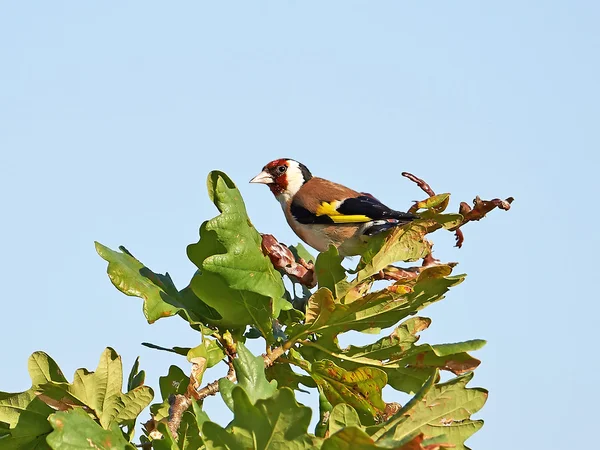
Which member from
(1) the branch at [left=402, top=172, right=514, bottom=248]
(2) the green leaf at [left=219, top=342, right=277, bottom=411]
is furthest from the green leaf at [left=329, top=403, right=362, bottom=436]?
(1) the branch at [left=402, top=172, right=514, bottom=248]

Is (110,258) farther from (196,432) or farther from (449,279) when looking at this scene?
(449,279)

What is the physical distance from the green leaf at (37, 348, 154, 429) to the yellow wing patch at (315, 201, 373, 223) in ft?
12.6

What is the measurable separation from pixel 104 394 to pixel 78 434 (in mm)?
352

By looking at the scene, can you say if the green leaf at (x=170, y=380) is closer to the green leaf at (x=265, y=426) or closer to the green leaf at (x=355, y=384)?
the green leaf at (x=355, y=384)

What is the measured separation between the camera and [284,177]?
28.1 ft

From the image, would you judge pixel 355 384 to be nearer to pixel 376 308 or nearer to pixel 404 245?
pixel 376 308

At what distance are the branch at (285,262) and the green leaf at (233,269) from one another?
196 millimetres

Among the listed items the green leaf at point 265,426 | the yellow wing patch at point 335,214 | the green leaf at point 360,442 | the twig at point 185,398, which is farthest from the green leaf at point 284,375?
the yellow wing patch at point 335,214

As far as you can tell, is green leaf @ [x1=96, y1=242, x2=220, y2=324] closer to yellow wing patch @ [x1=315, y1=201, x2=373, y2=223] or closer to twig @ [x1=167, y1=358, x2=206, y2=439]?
twig @ [x1=167, y1=358, x2=206, y2=439]

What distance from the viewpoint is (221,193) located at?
3.48 m

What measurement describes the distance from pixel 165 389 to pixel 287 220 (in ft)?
15.3

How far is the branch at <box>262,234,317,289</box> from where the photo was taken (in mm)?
3988

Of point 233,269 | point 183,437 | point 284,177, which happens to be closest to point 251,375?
point 183,437

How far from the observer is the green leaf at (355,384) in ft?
12.2
